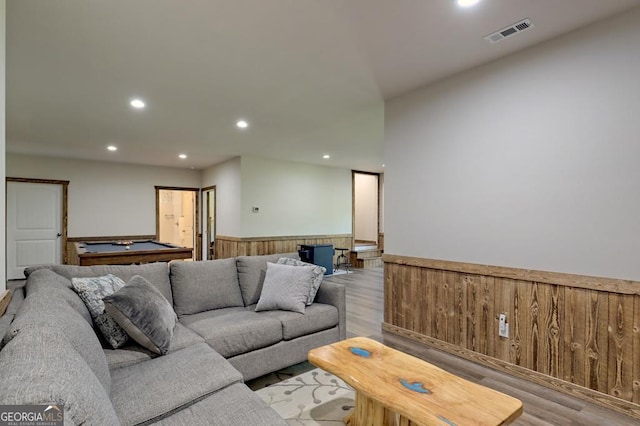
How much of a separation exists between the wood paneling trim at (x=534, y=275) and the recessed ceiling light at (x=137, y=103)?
3381 millimetres

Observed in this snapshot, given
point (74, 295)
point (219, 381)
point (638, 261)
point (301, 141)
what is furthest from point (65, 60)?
point (638, 261)

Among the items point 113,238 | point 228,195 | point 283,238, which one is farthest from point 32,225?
point 283,238

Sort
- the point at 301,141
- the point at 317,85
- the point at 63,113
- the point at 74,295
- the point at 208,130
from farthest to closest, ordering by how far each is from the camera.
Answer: the point at 301,141 < the point at 208,130 < the point at 63,113 < the point at 317,85 < the point at 74,295

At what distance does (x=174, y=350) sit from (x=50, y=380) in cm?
124

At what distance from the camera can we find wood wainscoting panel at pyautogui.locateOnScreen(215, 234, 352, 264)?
21.5ft

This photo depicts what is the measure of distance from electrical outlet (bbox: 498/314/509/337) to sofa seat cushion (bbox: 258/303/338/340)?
1.38m

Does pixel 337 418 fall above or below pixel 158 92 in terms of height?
below

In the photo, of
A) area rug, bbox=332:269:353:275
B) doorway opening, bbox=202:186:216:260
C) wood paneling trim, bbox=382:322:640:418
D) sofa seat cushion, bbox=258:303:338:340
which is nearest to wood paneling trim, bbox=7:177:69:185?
doorway opening, bbox=202:186:216:260

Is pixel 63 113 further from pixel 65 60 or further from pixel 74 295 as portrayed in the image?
pixel 74 295

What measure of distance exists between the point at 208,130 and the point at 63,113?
1731mm

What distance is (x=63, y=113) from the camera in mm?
4000

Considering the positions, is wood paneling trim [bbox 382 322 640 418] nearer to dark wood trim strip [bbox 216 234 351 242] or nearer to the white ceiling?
the white ceiling

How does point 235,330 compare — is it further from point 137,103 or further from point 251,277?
point 137,103

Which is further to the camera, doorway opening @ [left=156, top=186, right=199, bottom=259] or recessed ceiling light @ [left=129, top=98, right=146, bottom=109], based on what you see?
doorway opening @ [left=156, top=186, right=199, bottom=259]
